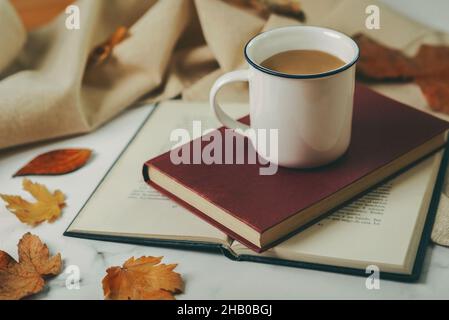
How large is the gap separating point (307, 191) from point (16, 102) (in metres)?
0.51

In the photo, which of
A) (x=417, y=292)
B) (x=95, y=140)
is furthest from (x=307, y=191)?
(x=95, y=140)

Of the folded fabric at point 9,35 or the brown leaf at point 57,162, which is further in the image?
the folded fabric at point 9,35

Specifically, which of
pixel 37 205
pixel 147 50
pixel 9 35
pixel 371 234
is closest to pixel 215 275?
pixel 371 234

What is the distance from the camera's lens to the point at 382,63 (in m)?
1.02

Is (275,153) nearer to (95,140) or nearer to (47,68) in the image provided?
(95,140)

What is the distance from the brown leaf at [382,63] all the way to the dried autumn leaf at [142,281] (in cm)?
53

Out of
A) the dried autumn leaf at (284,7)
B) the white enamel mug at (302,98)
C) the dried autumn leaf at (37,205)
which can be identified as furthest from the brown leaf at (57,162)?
the dried autumn leaf at (284,7)

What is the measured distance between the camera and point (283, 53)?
0.77 metres

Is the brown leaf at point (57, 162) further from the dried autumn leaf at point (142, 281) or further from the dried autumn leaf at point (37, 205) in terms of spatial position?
the dried autumn leaf at point (142, 281)

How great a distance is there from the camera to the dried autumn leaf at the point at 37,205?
0.79 m

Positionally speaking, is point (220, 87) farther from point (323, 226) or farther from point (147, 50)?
point (147, 50)

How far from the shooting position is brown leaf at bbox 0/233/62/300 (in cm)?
68

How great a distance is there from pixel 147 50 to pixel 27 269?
1.64 ft

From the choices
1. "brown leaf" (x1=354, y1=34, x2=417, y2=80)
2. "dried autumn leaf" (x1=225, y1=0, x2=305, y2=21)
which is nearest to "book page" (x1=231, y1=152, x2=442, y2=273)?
"brown leaf" (x1=354, y1=34, x2=417, y2=80)
